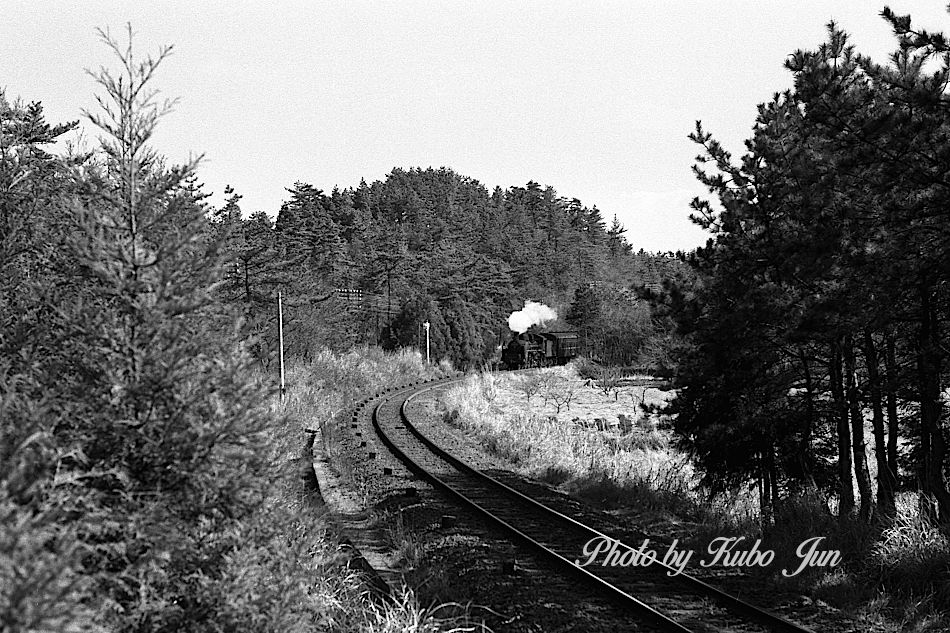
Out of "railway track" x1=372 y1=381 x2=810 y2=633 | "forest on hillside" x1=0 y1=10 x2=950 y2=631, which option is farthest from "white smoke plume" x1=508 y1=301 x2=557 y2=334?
"railway track" x1=372 y1=381 x2=810 y2=633

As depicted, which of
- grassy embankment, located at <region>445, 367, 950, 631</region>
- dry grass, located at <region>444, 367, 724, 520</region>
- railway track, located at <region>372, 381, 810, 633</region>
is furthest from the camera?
dry grass, located at <region>444, 367, 724, 520</region>

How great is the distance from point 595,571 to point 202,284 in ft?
22.5

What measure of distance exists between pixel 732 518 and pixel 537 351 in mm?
41626

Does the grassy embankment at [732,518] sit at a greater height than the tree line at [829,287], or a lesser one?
lesser

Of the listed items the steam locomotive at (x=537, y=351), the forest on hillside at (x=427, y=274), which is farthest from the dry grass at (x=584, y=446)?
the steam locomotive at (x=537, y=351)

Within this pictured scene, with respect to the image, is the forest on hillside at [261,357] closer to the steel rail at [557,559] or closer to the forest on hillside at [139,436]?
the forest on hillside at [139,436]

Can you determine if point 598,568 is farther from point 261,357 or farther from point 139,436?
point 139,436

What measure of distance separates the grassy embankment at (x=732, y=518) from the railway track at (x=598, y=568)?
1004mm

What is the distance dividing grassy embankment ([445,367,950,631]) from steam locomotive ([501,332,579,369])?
1048 inches

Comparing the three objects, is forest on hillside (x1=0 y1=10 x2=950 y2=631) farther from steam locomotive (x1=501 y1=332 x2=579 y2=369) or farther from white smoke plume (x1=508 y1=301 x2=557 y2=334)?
white smoke plume (x1=508 y1=301 x2=557 y2=334)

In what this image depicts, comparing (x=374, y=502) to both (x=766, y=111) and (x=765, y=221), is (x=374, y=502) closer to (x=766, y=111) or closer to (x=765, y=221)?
(x=765, y=221)

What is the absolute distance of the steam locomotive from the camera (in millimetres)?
53000

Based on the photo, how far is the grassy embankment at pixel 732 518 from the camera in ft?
26.9

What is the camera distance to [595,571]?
965 centimetres
